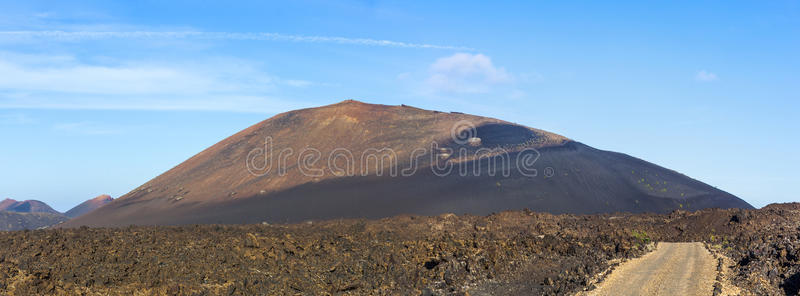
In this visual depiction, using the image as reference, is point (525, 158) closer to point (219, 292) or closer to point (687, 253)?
point (687, 253)

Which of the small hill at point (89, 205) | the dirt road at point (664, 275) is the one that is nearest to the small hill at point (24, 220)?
the small hill at point (89, 205)

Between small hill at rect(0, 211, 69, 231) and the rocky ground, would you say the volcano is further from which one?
the rocky ground

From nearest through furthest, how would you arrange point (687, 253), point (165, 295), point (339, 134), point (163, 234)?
point (165, 295) < point (687, 253) < point (163, 234) < point (339, 134)

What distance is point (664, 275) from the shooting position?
1758 centimetres

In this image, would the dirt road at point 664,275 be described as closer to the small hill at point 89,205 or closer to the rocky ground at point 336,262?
the rocky ground at point 336,262

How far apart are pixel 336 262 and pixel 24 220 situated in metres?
94.9

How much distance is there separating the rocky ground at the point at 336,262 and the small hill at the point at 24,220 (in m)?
78.0

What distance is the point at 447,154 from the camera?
75750mm

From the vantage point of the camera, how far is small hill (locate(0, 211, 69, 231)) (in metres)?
92.0

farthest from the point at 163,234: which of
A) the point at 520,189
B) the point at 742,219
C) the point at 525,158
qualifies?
the point at 525,158

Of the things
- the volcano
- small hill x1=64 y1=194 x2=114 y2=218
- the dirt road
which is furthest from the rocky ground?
small hill x1=64 y1=194 x2=114 y2=218

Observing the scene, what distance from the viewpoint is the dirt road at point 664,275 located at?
51.5 ft

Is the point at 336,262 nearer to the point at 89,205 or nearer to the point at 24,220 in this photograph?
the point at 24,220

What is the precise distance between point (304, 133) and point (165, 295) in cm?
7288
